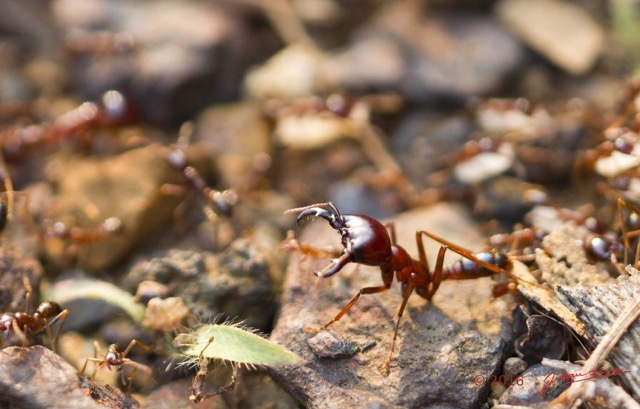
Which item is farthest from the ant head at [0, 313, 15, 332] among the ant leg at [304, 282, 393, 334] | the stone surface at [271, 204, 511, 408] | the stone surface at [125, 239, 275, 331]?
the ant leg at [304, 282, 393, 334]

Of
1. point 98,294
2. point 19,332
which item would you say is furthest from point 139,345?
point 19,332

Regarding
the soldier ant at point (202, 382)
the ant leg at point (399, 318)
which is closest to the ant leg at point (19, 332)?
the soldier ant at point (202, 382)

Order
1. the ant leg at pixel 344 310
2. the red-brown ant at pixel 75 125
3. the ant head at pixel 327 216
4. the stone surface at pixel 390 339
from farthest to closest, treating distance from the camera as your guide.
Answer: the red-brown ant at pixel 75 125, the ant leg at pixel 344 310, the ant head at pixel 327 216, the stone surface at pixel 390 339

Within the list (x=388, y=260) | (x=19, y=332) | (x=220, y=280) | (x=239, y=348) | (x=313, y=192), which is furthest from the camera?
(x=313, y=192)

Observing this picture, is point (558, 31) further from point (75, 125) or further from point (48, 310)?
point (48, 310)

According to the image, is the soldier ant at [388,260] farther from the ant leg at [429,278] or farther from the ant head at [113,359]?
the ant head at [113,359]

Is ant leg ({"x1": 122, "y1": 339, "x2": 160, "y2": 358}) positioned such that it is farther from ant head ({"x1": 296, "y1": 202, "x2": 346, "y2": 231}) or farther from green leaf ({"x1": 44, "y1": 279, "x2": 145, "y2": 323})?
ant head ({"x1": 296, "y1": 202, "x2": 346, "y2": 231})

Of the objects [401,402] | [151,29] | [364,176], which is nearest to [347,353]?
[401,402]
